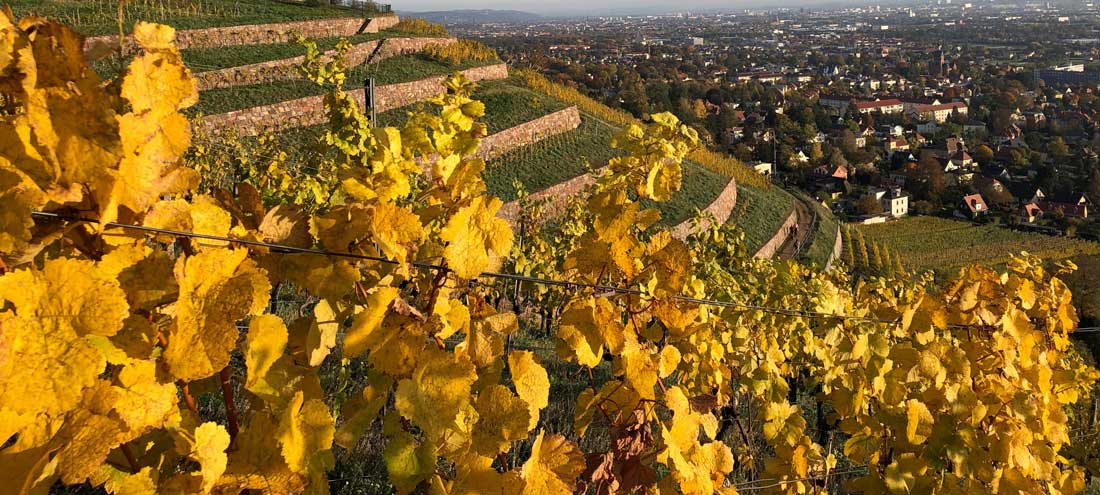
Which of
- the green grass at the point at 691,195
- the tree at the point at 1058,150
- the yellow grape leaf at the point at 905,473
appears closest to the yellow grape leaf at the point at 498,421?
the yellow grape leaf at the point at 905,473

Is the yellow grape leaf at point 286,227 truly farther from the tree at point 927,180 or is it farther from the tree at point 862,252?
the tree at point 927,180

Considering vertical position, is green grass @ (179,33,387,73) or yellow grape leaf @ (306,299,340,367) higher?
green grass @ (179,33,387,73)

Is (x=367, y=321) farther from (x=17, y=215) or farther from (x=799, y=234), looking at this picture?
(x=799, y=234)

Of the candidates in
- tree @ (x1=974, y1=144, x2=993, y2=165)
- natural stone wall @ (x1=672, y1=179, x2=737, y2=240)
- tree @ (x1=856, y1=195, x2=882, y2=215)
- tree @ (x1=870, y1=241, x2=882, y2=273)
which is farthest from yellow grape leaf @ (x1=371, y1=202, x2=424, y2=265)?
tree @ (x1=974, y1=144, x2=993, y2=165)

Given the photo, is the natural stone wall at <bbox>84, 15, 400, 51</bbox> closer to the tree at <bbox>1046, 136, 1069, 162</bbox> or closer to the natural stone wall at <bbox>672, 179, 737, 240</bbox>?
the natural stone wall at <bbox>672, 179, 737, 240</bbox>

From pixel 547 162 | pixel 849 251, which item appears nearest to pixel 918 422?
pixel 547 162

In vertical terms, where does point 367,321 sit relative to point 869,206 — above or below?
above

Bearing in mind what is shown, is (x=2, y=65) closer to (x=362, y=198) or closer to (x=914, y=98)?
(x=362, y=198)
